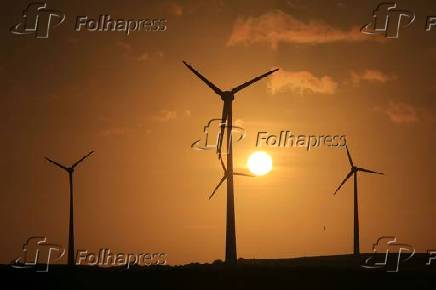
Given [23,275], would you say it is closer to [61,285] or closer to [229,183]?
[61,285]

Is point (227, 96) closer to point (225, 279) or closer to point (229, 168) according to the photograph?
point (229, 168)

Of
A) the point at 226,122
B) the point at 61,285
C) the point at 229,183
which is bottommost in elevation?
the point at 61,285

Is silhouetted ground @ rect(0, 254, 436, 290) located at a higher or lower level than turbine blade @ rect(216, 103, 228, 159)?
lower

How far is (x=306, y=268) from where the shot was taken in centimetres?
13188

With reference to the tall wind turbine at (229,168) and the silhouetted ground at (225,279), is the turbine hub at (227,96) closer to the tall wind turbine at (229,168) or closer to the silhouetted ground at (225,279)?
the tall wind turbine at (229,168)

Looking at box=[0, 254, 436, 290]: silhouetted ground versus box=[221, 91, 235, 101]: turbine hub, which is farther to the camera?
box=[221, 91, 235, 101]: turbine hub

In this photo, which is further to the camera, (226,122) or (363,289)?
(226,122)

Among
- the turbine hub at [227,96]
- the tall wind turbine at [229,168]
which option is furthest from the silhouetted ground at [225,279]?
the turbine hub at [227,96]

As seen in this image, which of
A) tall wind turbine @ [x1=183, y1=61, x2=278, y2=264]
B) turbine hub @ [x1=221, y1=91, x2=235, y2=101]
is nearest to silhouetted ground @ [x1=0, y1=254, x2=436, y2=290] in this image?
tall wind turbine @ [x1=183, y1=61, x2=278, y2=264]

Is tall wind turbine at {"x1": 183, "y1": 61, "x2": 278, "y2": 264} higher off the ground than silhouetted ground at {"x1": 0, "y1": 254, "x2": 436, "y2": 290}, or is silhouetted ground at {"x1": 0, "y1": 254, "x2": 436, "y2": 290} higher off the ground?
tall wind turbine at {"x1": 183, "y1": 61, "x2": 278, "y2": 264}

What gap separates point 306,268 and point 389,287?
17410 millimetres

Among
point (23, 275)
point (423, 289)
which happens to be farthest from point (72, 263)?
point (423, 289)

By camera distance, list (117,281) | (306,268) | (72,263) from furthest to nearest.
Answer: (72,263) → (306,268) → (117,281)

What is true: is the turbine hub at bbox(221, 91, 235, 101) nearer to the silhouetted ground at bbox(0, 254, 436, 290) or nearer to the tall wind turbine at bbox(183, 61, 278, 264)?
the tall wind turbine at bbox(183, 61, 278, 264)
